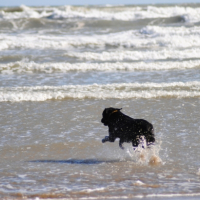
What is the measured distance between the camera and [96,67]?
12.7 metres

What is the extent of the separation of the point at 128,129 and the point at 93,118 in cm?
219

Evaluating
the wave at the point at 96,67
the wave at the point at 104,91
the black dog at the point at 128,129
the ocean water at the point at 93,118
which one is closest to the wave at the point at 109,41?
the ocean water at the point at 93,118

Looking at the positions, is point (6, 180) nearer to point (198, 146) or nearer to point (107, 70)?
point (198, 146)

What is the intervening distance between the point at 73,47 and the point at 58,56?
7.81 ft

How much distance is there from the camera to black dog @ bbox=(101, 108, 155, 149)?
5.25 metres

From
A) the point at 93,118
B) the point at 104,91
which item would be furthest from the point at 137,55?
the point at 93,118

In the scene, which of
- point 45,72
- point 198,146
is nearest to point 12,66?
point 45,72

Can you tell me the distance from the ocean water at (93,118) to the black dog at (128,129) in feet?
0.72

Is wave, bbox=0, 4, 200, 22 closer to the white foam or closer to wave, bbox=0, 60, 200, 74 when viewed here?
the white foam

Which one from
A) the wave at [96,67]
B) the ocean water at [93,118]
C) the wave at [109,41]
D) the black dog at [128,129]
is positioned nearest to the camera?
the ocean water at [93,118]

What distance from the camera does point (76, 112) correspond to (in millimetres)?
7992

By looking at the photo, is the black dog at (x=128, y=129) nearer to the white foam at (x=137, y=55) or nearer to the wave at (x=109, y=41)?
the white foam at (x=137, y=55)

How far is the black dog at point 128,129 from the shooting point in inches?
207

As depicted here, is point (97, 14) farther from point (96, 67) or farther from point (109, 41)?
point (96, 67)
